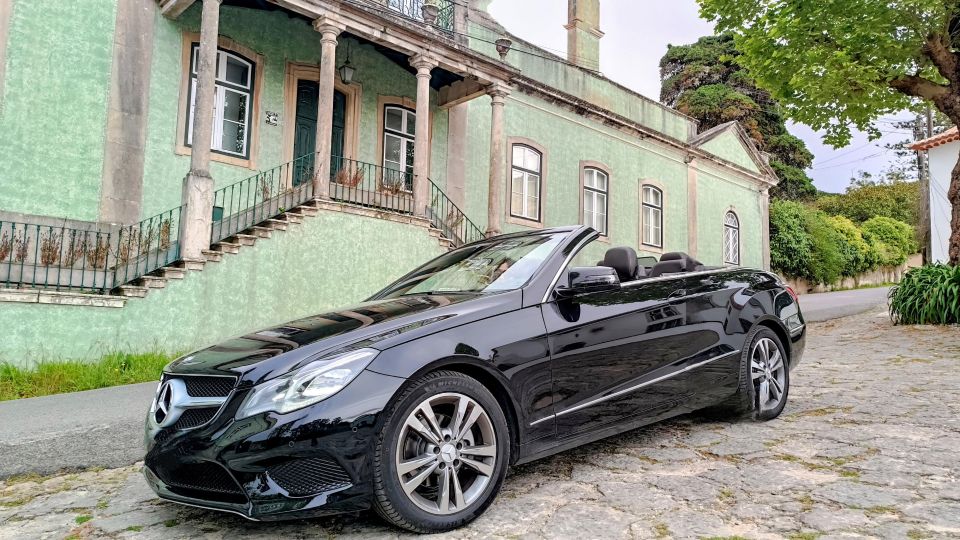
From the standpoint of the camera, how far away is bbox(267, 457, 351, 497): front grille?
2.57 m

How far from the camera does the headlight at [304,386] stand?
2619 millimetres

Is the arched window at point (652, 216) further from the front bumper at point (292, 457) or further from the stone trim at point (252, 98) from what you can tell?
the front bumper at point (292, 457)

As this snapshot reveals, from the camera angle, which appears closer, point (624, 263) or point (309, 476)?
point (309, 476)

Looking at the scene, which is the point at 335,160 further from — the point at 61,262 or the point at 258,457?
the point at 258,457

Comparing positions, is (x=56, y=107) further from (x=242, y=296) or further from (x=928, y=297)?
(x=928, y=297)

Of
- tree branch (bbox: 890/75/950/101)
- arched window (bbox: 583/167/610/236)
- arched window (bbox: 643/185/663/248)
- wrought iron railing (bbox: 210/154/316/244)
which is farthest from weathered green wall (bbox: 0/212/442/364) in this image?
arched window (bbox: 643/185/663/248)

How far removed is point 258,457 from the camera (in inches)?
101

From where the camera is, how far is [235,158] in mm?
11031

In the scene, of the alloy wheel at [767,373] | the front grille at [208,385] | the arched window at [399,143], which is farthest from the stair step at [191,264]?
the alloy wheel at [767,373]

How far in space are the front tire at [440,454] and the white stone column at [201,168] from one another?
7.18 m

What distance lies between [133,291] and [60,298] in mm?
805

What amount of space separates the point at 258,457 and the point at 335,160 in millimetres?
10373

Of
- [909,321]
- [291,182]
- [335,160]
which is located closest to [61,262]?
[291,182]

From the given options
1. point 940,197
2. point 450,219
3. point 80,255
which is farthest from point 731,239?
point 80,255
